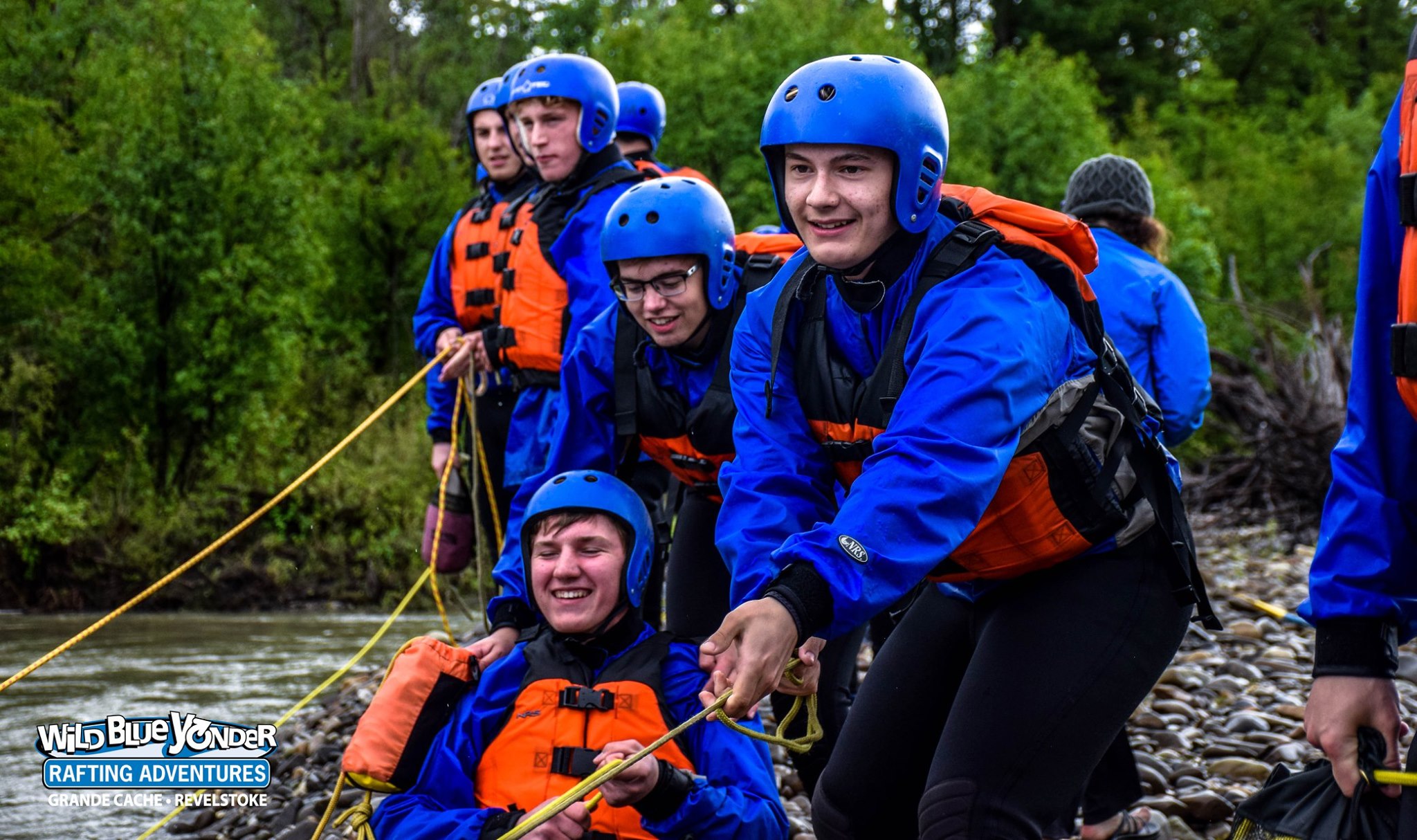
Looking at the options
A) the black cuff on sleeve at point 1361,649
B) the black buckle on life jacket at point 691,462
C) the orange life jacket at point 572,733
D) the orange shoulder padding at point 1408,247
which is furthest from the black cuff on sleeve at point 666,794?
the orange shoulder padding at point 1408,247

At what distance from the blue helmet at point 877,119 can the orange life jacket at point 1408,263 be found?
0.94m

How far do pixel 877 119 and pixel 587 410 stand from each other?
1.89 meters

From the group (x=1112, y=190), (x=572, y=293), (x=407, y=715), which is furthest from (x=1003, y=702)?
(x=572, y=293)

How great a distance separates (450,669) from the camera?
12.3 ft

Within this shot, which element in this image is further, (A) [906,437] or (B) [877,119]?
(B) [877,119]

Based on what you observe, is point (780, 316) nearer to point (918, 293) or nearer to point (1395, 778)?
point (918, 293)

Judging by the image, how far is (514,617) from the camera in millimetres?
4086

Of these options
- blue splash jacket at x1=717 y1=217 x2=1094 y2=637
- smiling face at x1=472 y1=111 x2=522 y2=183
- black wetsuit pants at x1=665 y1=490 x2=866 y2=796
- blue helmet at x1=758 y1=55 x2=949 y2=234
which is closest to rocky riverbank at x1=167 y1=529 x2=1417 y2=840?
black wetsuit pants at x1=665 y1=490 x2=866 y2=796

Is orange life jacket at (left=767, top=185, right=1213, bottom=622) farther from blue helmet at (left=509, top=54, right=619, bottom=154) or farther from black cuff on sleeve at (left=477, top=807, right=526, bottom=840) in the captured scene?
blue helmet at (left=509, top=54, right=619, bottom=154)

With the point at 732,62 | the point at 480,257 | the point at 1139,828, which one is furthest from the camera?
the point at 732,62

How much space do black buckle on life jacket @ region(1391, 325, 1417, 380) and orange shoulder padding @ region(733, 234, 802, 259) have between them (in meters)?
2.33

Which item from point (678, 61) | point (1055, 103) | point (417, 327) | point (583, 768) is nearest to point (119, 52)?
point (678, 61)

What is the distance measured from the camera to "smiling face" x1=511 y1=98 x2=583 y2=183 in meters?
5.50

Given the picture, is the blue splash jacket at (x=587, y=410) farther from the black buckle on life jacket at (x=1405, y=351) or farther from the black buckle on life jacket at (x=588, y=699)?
the black buckle on life jacket at (x=1405, y=351)
